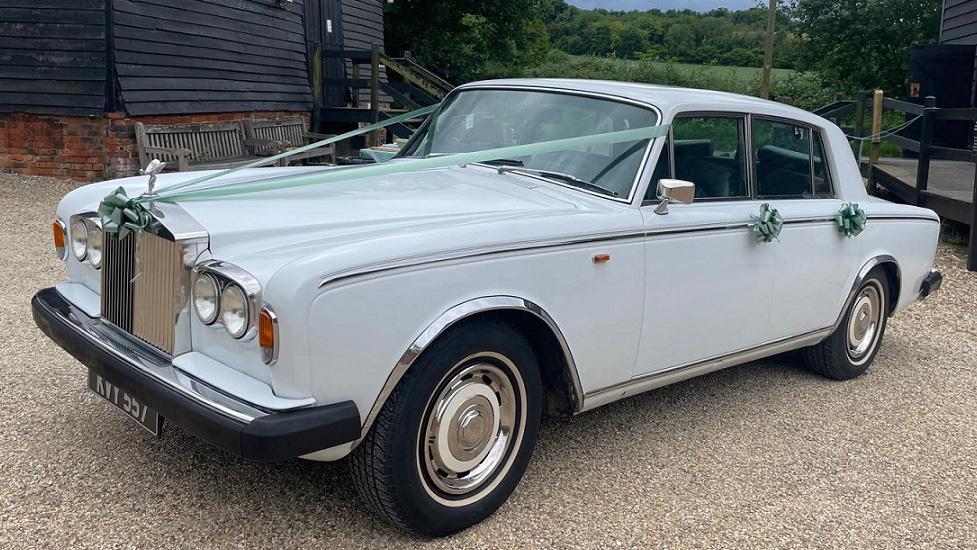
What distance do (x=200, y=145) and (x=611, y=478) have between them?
983 cm

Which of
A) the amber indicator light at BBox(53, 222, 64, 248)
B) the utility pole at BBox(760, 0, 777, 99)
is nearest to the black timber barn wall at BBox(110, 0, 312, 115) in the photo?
the amber indicator light at BBox(53, 222, 64, 248)

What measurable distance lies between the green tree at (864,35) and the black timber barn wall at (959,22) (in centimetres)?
1400

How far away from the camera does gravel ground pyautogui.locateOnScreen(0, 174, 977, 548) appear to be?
2.95m

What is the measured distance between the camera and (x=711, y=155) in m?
3.92

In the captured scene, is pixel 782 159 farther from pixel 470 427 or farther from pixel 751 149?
pixel 470 427

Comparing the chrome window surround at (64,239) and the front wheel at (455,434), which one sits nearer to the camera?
the front wheel at (455,434)

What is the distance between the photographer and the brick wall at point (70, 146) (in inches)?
401

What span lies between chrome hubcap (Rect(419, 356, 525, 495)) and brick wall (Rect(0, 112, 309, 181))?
8564mm

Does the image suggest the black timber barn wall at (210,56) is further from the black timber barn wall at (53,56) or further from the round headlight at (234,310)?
the round headlight at (234,310)

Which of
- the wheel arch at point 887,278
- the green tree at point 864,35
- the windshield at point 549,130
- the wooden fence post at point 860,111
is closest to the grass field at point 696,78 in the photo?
the green tree at point 864,35

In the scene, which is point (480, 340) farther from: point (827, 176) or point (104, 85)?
point (104, 85)

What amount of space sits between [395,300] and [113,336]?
1180mm

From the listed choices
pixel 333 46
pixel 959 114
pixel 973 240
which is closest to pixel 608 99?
pixel 973 240

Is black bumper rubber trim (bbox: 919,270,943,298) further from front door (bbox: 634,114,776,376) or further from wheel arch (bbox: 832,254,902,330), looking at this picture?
front door (bbox: 634,114,776,376)
